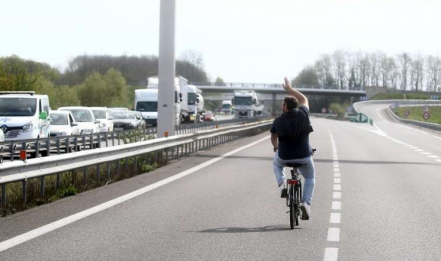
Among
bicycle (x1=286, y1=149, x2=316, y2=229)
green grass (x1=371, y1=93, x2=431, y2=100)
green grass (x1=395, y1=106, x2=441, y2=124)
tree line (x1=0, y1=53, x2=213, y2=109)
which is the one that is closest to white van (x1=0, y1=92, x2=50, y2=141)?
bicycle (x1=286, y1=149, x2=316, y2=229)

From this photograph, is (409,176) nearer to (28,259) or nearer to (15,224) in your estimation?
(15,224)

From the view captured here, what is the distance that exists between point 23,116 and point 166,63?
4.90 meters

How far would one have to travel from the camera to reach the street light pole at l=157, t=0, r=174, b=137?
76.0ft

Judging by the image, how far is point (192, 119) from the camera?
6544 cm

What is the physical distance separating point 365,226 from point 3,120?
654 inches

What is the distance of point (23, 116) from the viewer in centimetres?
2469

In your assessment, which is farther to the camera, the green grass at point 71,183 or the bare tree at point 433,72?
the bare tree at point 433,72

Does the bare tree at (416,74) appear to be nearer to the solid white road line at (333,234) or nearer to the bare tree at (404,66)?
the bare tree at (404,66)

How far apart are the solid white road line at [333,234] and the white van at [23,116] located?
1590 centimetres

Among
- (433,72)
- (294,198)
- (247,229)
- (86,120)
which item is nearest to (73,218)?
(247,229)

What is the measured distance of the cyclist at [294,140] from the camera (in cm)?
971

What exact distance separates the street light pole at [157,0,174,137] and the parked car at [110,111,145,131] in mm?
20637

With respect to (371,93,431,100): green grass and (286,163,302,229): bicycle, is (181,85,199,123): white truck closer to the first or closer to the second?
(286,163,302,229): bicycle

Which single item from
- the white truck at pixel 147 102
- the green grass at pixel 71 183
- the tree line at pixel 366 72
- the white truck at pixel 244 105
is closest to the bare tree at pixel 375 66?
the tree line at pixel 366 72
